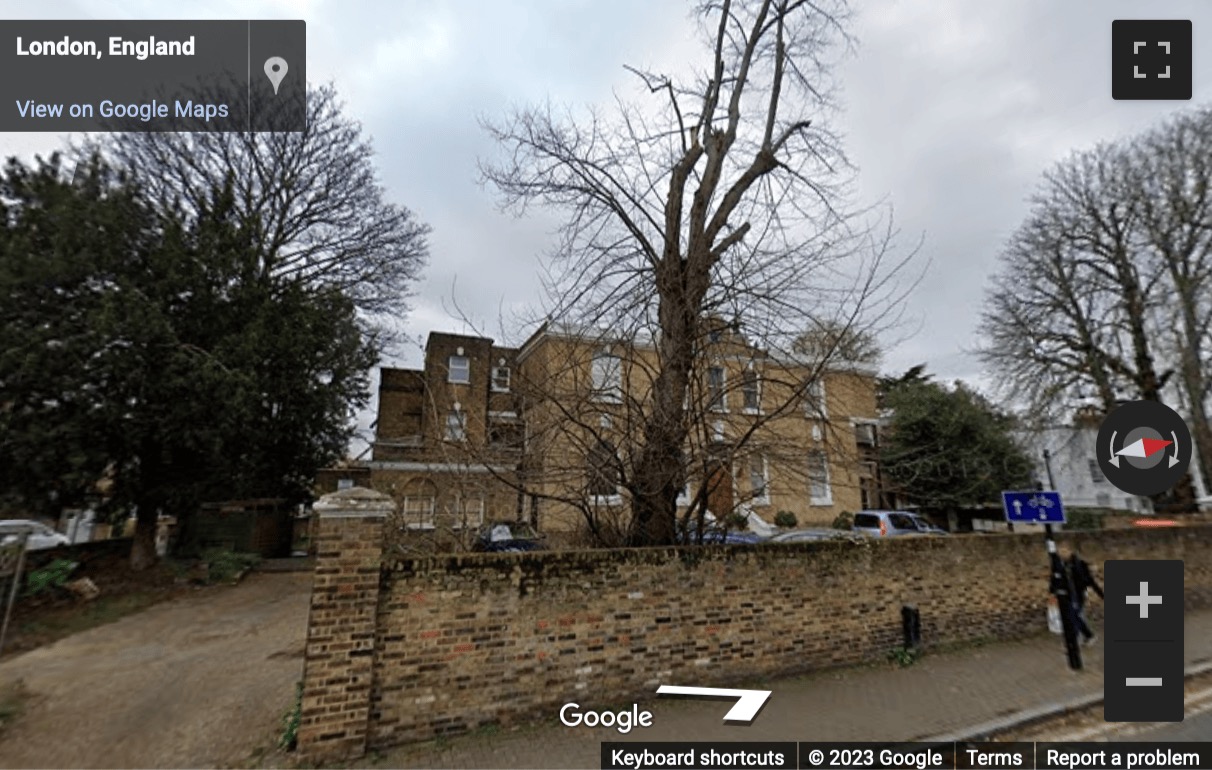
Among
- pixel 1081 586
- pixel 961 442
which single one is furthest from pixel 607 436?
pixel 961 442

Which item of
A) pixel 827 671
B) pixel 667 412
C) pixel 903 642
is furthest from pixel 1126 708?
pixel 667 412

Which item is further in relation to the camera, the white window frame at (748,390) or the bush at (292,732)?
the white window frame at (748,390)

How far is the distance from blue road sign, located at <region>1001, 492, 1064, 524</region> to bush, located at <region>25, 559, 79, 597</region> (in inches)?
679

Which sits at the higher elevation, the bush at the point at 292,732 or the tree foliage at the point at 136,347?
the tree foliage at the point at 136,347

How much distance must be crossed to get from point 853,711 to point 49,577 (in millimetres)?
15171

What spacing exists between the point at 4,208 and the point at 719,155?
15.8m

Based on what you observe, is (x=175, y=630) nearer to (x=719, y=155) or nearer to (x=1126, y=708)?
(x=719, y=155)

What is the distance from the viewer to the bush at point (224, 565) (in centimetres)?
1359

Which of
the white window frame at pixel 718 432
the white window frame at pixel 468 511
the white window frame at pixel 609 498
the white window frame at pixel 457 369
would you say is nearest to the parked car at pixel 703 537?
the white window frame at pixel 609 498

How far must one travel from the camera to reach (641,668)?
17.8 feet

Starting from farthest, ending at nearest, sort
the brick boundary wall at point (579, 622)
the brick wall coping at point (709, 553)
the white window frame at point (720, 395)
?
the white window frame at point (720, 395), the brick wall coping at point (709, 553), the brick boundary wall at point (579, 622)

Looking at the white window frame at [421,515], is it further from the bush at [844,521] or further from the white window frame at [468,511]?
the bush at [844,521]

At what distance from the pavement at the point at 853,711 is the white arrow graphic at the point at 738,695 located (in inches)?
3.1

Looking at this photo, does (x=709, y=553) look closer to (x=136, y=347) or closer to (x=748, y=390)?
(x=748, y=390)
